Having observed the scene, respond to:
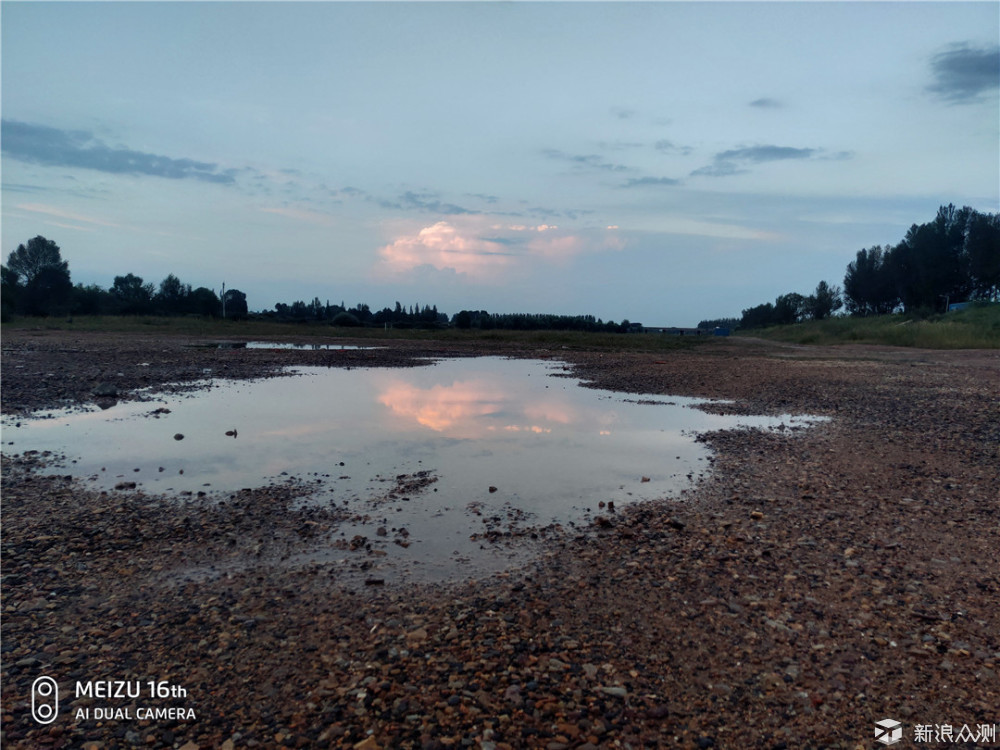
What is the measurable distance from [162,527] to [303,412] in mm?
7655

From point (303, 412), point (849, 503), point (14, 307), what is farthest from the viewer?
point (14, 307)

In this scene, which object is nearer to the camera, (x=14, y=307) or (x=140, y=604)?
(x=140, y=604)

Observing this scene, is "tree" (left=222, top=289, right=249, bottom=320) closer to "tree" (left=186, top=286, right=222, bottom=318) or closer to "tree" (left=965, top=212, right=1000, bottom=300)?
"tree" (left=186, top=286, right=222, bottom=318)

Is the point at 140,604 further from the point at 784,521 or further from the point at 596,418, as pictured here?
the point at 596,418

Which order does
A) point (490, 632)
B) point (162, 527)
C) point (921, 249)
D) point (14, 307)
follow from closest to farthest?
1. point (490, 632)
2. point (162, 527)
3. point (14, 307)
4. point (921, 249)

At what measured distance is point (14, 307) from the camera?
53.6 m

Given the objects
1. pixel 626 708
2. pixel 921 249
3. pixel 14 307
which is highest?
pixel 921 249

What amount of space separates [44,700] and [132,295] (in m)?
83.9

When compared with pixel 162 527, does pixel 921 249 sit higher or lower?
higher

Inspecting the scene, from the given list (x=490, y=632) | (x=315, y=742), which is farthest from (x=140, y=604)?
(x=490, y=632)

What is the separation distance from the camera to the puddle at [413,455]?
6312 mm

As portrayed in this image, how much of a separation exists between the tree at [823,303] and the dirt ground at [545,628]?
90.5m

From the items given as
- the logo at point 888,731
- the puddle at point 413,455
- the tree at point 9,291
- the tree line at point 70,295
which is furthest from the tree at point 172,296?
the logo at point 888,731

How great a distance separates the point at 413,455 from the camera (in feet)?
32.3
